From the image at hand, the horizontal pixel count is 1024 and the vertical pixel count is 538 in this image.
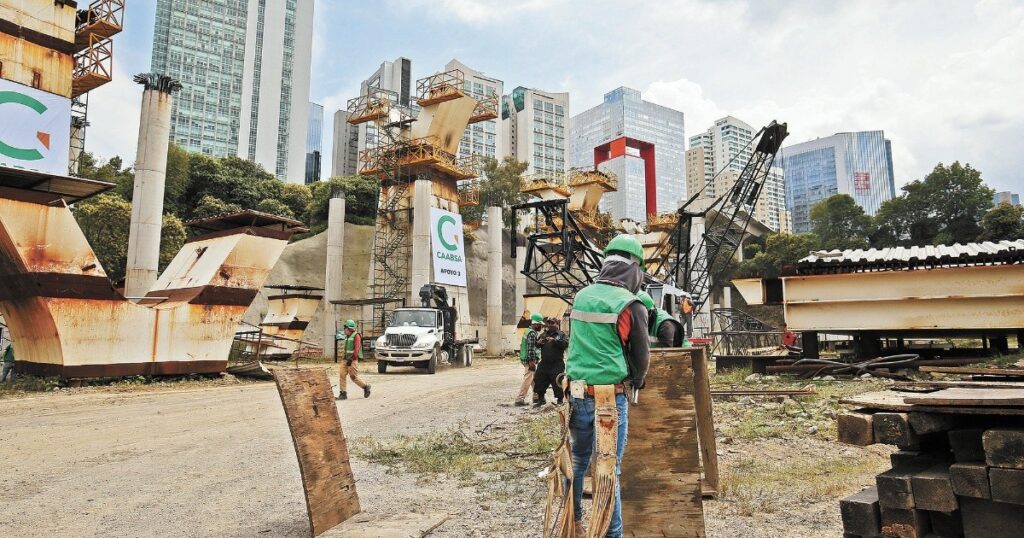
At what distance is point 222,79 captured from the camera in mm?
78500

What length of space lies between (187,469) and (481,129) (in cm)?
8392

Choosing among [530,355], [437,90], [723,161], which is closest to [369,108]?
[437,90]

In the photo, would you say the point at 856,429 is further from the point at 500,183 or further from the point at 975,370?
the point at 500,183

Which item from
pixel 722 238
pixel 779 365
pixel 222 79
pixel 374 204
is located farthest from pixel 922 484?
pixel 222 79

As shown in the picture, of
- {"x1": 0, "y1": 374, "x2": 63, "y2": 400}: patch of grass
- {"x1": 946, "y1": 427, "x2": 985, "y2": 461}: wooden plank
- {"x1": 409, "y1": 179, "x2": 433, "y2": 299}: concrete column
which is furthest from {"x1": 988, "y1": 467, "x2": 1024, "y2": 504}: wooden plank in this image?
{"x1": 409, "y1": 179, "x2": 433, "y2": 299}: concrete column

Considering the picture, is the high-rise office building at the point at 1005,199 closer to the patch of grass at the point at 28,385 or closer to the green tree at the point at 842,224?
the green tree at the point at 842,224

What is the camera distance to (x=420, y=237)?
103 ft

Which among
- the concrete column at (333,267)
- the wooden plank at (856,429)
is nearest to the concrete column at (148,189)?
the concrete column at (333,267)

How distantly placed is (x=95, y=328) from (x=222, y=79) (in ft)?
248

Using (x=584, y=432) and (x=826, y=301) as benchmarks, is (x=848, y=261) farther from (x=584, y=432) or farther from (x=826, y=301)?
(x=584, y=432)

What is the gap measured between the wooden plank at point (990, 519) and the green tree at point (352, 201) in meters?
44.5

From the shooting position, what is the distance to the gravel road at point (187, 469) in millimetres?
4773

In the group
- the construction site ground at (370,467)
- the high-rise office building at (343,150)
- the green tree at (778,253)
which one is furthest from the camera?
the high-rise office building at (343,150)

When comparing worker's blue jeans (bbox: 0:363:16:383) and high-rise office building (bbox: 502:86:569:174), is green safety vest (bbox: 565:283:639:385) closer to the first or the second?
worker's blue jeans (bbox: 0:363:16:383)
